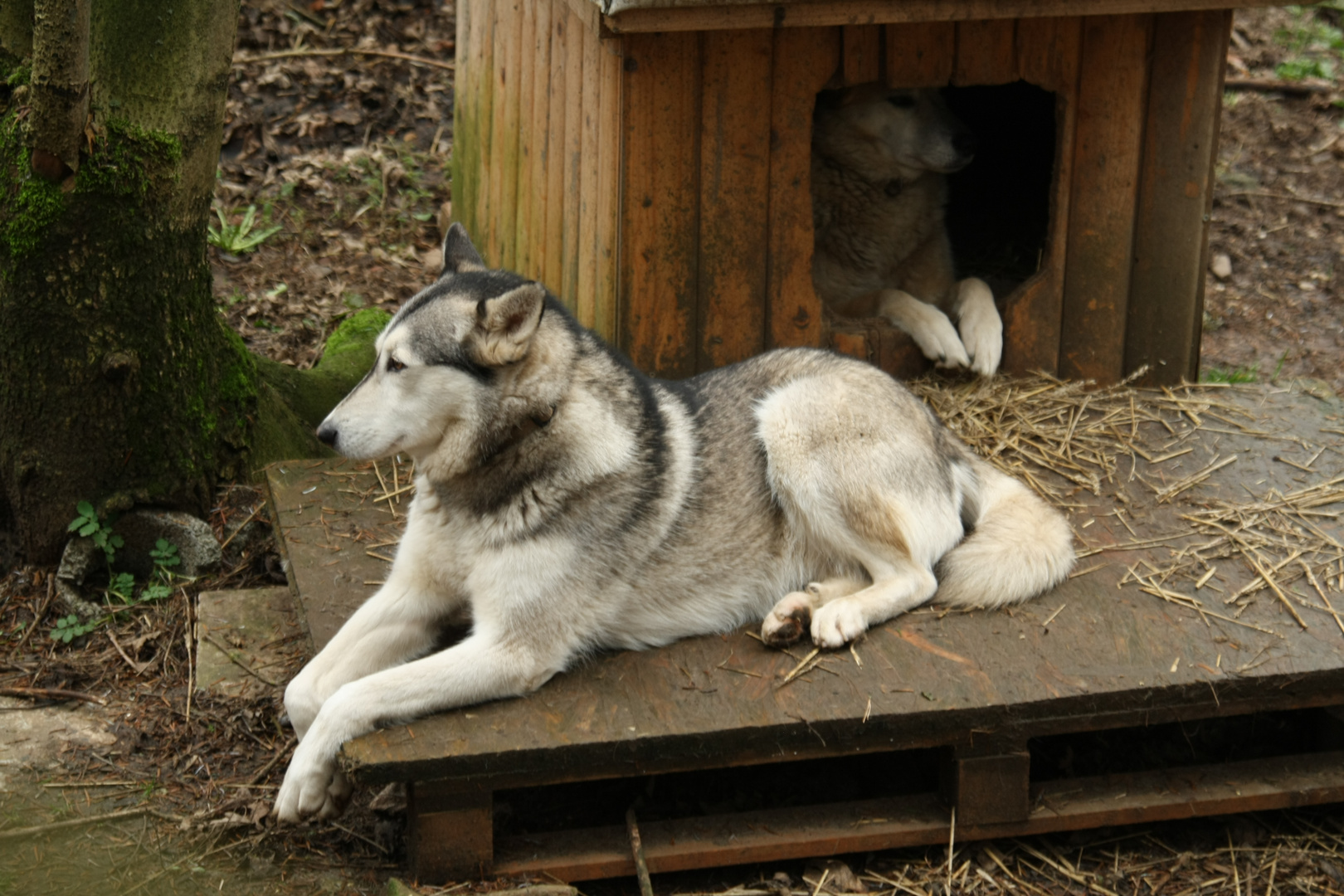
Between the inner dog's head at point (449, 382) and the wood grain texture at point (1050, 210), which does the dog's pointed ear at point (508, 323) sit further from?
the wood grain texture at point (1050, 210)

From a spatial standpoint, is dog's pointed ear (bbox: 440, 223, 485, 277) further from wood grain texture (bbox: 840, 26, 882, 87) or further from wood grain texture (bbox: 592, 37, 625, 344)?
wood grain texture (bbox: 840, 26, 882, 87)

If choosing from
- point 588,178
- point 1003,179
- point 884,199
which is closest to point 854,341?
point 884,199

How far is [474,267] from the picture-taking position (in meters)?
3.96

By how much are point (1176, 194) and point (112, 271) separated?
14.3 ft

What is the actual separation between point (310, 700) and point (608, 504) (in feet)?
3.32

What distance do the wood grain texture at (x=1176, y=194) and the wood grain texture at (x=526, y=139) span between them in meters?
2.77

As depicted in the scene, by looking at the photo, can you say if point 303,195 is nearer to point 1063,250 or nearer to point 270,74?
point 270,74

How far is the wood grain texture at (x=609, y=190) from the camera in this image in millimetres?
4941

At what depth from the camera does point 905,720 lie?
346cm

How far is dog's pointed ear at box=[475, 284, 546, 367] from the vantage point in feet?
11.1

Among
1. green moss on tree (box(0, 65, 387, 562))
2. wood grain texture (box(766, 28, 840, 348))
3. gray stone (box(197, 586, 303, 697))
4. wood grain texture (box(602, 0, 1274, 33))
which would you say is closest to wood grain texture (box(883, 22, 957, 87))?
wood grain texture (box(766, 28, 840, 348))

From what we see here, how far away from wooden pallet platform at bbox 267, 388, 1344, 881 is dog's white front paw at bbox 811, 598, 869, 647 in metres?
0.05

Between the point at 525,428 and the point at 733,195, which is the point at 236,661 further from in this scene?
the point at 733,195

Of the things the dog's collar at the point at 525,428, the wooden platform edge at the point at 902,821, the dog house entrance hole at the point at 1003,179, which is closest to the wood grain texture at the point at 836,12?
the dog's collar at the point at 525,428
